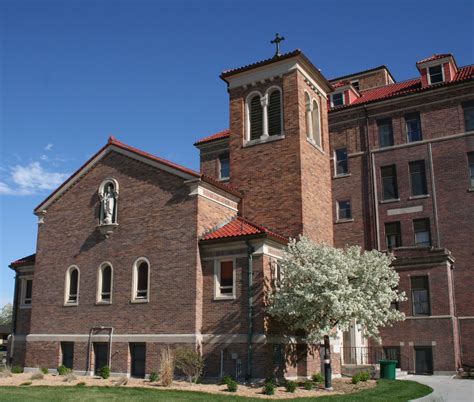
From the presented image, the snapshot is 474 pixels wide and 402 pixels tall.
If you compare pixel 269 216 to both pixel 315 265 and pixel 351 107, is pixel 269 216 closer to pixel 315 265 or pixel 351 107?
pixel 315 265

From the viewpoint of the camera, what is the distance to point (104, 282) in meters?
28.0

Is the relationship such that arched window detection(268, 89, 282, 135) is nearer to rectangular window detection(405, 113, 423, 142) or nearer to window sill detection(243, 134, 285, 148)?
window sill detection(243, 134, 285, 148)

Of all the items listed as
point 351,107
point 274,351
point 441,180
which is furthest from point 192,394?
point 351,107

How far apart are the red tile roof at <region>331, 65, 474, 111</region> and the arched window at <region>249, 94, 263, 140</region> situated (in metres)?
12.0

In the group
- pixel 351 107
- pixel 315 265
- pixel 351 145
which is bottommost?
pixel 315 265

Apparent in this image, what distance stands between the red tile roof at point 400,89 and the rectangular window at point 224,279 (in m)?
19.9

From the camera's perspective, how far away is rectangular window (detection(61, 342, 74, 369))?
1097 inches

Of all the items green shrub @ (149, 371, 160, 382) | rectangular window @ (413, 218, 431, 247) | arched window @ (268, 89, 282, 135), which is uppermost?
arched window @ (268, 89, 282, 135)

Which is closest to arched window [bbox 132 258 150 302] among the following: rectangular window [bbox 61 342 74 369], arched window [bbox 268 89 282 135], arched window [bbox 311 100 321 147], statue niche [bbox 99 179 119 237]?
statue niche [bbox 99 179 119 237]

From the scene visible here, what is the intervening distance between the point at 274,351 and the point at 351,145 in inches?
818

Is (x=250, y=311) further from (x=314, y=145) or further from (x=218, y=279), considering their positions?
(x=314, y=145)

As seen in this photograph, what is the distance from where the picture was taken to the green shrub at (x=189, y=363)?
886 inches

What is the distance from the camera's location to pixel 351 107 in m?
40.0

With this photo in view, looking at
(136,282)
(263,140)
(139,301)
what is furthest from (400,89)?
(139,301)
